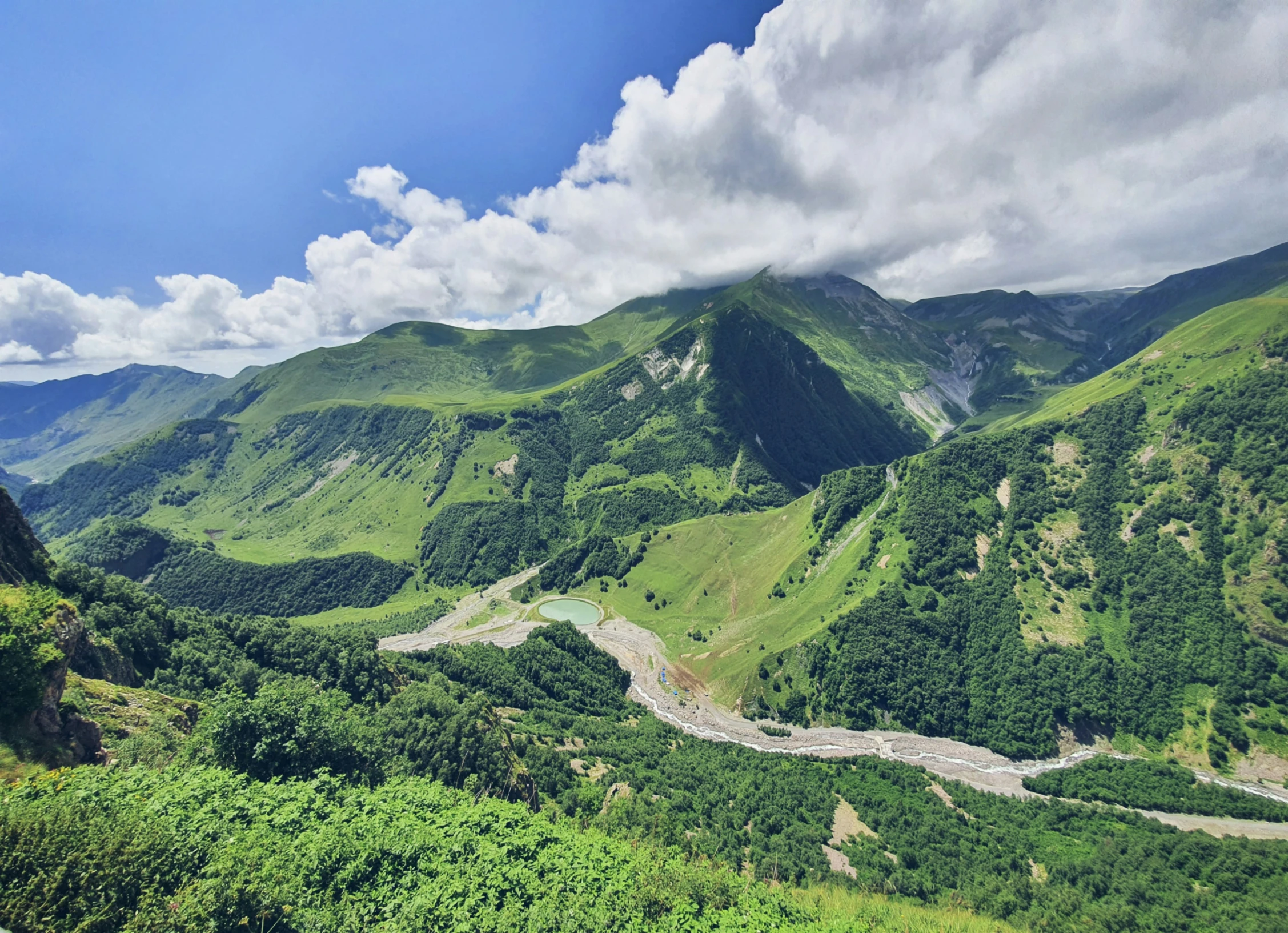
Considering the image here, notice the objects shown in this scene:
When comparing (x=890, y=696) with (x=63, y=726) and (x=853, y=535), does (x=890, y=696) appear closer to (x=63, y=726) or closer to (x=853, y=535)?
(x=853, y=535)

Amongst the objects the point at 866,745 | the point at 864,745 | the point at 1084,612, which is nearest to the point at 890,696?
the point at 866,745

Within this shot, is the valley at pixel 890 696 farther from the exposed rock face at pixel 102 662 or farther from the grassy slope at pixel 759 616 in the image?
the grassy slope at pixel 759 616

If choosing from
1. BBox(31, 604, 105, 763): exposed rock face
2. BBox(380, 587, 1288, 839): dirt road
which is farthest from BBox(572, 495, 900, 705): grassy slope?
BBox(31, 604, 105, 763): exposed rock face

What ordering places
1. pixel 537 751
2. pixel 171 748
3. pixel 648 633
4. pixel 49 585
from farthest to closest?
pixel 648 633 → pixel 537 751 → pixel 49 585 → pixel 171 748

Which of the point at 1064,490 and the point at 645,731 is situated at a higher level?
the point at 1064,490

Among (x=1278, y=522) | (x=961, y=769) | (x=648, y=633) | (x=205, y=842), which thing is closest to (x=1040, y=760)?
(x=961, y=769)

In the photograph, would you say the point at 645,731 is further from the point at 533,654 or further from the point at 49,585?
the point at 49,585

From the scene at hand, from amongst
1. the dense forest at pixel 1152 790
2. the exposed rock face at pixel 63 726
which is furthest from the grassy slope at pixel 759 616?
the exposed rock face at pixel 63 726

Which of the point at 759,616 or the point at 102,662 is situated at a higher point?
the point at 102,662

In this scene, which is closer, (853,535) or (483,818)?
(483,818)
